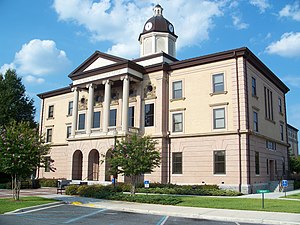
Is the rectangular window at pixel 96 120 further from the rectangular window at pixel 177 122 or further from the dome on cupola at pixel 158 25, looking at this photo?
the dome on cupola at pixel 158 25

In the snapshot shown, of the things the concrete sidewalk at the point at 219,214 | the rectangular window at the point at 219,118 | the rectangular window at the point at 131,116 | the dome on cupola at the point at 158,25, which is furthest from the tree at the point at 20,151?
the dome on cupola at the point at 158,25

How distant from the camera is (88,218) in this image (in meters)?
14.8

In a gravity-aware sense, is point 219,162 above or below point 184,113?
below

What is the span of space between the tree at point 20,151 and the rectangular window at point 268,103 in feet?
77.2

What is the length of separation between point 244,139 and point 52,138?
2779cm

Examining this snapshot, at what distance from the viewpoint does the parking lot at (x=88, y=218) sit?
13578mm

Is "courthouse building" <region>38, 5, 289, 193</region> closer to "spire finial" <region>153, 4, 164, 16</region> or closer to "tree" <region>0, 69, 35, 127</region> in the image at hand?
"spire finial" <region>153, 4, 164, 16</region>

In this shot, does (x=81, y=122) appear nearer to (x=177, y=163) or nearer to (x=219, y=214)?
(x=177, y=163)

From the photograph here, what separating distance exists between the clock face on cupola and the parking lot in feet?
82.3

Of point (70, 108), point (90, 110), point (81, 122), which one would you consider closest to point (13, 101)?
point (70, 108)

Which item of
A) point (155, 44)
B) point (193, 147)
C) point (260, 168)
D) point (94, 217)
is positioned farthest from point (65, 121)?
point (94, 217)

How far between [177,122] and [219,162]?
20.1 ft

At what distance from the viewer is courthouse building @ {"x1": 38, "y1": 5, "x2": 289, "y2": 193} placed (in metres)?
29.3

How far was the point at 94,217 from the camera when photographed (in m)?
15.2
